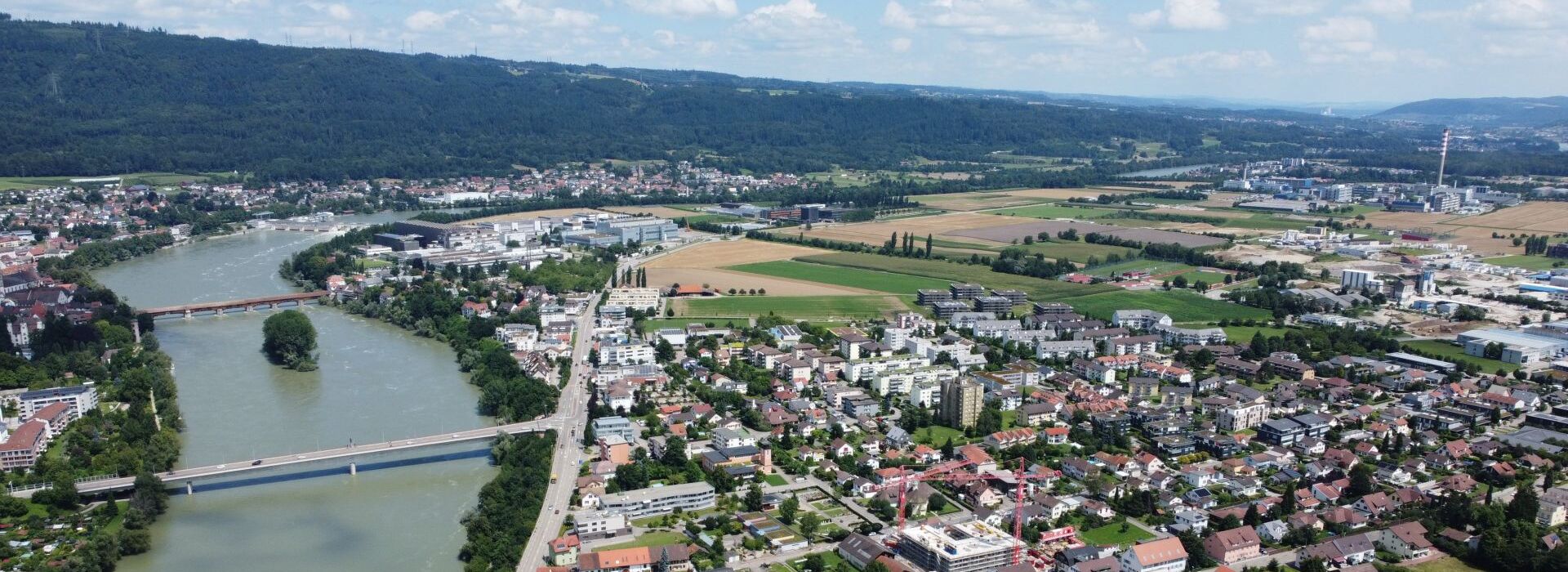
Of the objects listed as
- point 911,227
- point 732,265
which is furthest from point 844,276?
point 911,227

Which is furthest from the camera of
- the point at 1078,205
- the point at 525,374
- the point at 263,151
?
the point at 263,151

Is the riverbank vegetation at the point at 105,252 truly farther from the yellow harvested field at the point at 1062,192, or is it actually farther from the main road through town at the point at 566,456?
the yellow harvested field at the point at 1062,192

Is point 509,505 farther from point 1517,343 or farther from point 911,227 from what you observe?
point 911,227

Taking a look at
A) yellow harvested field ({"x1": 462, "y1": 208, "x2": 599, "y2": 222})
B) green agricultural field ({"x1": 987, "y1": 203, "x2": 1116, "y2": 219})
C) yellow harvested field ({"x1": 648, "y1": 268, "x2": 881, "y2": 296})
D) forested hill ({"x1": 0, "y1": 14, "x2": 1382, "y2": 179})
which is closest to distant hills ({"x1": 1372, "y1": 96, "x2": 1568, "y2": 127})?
forested hill ({"x1": 0, "y1": 14, "x2": 1382, "y2": 179})

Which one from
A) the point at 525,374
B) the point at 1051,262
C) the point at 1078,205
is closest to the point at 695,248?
the point at 1051,262

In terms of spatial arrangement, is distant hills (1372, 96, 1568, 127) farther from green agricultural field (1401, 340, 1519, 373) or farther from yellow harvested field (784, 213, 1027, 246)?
green agricultural field (1401, 340, 1519, 373)

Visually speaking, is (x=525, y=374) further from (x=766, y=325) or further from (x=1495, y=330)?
(x=1495, y=330)
